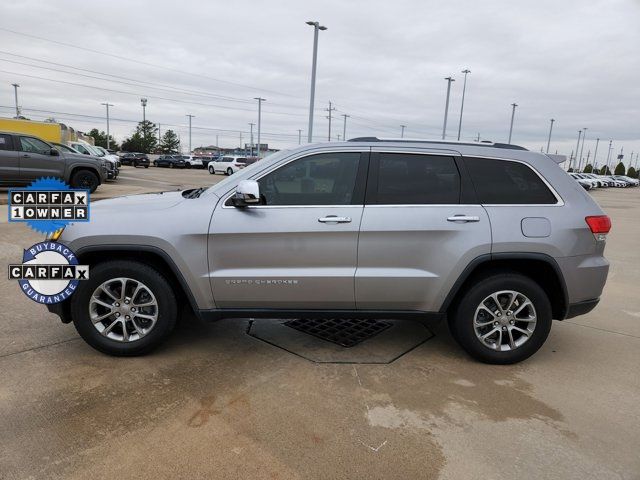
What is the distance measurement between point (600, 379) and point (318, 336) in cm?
227

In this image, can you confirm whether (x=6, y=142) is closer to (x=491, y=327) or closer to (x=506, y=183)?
(x=506, y=183)

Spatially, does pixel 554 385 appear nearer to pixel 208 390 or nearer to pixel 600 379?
pixel 600 379

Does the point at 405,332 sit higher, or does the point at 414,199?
the point at 414,199

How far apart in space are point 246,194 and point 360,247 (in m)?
0.93

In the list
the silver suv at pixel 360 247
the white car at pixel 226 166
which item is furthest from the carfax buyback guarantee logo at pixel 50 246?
the white car at pixel 226 166

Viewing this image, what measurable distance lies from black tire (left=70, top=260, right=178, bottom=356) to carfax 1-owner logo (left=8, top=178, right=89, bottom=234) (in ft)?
1.47

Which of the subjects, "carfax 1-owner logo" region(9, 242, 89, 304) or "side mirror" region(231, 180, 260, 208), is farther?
"carfax 1-owner logo" region(9, 242, 89, 304)

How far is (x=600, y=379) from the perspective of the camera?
3.69 meters

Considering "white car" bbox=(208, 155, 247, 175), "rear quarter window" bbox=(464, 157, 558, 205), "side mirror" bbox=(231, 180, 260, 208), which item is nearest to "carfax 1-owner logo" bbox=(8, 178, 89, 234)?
"side mirror" bbox=(231, 180, 260, 208)

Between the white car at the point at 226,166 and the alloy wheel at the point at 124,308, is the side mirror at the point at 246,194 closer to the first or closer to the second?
the alloy wheel at the point at 124,308

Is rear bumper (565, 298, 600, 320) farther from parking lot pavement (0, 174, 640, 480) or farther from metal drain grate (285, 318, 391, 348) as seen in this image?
metal drain grate (285, 318, 391, 348)

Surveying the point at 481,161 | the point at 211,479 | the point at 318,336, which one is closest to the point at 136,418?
the point at 211,479

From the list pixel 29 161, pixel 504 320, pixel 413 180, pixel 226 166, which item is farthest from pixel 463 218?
pixel 226 166

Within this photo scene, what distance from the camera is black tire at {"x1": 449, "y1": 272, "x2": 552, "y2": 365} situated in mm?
3732
